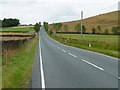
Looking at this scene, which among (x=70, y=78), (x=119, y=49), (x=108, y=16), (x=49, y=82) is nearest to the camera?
(x=49, y=82)

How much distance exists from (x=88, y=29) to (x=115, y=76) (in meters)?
158

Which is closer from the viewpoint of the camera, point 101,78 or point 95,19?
point 101,78

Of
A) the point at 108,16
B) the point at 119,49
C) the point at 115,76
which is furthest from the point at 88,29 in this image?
the point at 115,76

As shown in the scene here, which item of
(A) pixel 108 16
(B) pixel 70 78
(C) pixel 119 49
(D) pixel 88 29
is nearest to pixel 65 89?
(B) pixel 70 78

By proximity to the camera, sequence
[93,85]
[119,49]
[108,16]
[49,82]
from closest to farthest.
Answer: [93,85]
[49,82]
[119,49]
[108,16]

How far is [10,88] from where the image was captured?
34.0ft

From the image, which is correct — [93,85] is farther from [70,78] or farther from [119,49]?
[119,49]

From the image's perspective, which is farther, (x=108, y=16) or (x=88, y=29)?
(x=108, y=16)

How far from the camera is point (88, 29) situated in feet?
555

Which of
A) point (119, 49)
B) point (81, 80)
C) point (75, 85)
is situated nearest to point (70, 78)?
point (81, 80)

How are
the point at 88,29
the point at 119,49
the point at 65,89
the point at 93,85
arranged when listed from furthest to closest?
1. the point at 88,29
2. the point at 119,49
3. the point at 93,85
4. the point at 65,89

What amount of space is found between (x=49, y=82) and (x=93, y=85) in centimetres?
181

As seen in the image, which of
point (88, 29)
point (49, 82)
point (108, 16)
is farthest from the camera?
point (108, 16)

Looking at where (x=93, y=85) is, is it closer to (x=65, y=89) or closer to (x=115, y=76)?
(x=65, y=89)
